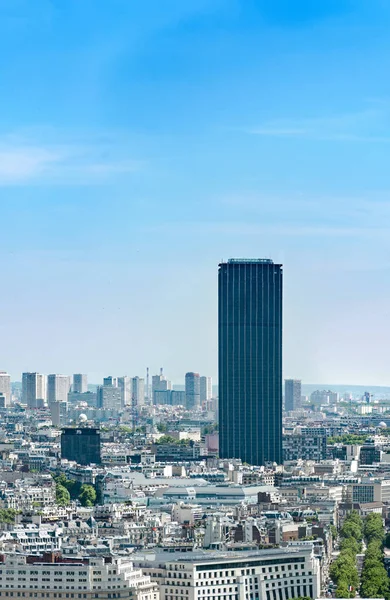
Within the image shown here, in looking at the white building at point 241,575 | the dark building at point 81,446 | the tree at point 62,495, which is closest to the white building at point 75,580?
the white building at point 241,575

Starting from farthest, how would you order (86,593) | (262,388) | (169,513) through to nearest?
(262,388), (169,513), (86,593)

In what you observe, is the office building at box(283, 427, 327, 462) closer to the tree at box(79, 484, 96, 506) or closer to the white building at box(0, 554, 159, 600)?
the tree at box(79, 484, 96, 506)

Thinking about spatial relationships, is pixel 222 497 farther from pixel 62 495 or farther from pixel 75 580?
pixel 75 580

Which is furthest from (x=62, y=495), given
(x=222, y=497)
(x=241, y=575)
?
(x=241, y=575)

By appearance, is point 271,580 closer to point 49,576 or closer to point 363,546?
point 49,576

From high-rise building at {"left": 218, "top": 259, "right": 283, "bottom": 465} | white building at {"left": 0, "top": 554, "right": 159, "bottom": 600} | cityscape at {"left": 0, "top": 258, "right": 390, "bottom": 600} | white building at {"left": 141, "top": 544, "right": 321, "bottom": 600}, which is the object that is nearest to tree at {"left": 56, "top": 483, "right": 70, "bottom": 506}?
cityscape at {"left": 0, "top": 258, "right": 390, "bottom": 600}

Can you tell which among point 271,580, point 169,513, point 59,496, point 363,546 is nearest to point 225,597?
A: point 271,580
